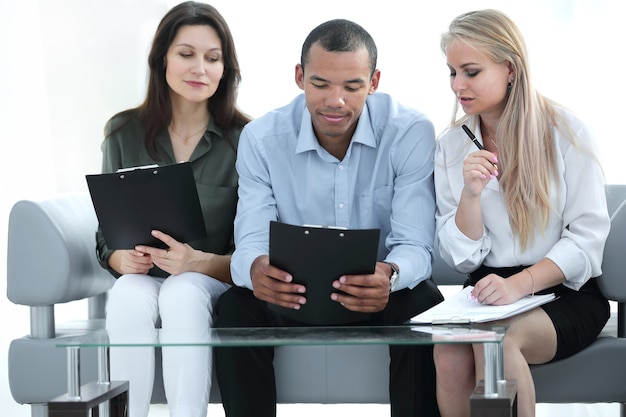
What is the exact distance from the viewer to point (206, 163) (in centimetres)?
256

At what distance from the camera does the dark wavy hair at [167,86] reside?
2.55m

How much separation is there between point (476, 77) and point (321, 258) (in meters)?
0.59

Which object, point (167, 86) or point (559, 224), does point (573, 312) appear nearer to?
point (559, 224)

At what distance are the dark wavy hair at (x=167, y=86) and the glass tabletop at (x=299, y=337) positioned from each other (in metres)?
0.95

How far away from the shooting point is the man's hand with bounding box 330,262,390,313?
1998mm

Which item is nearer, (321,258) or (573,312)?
(321,258)

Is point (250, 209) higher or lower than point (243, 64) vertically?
lower

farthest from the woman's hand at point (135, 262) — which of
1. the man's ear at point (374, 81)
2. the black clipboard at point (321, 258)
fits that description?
the man's ear at point (374, 81)

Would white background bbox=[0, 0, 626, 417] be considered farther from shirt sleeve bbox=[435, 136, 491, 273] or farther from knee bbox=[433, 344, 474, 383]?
knee bbox=[433, 344, 474, 383]

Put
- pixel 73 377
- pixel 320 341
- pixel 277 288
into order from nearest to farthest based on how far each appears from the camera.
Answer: pixel 320 341, pixel 73 377, pixel 277 288

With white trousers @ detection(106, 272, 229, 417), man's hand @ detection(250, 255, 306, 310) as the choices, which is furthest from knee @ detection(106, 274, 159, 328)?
man's hand @ detection(250, 255, 306, 310)

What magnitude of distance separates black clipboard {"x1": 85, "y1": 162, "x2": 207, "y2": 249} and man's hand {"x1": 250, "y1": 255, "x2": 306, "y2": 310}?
9.0 inches

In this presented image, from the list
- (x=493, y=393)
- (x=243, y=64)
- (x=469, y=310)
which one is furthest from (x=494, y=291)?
(x=243, y=64)

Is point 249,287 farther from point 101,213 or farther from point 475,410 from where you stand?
point 475,410
